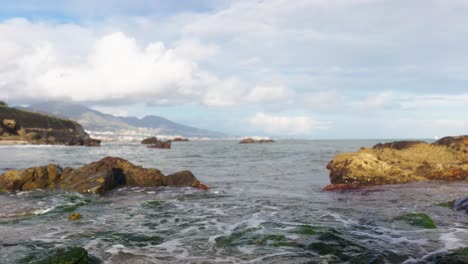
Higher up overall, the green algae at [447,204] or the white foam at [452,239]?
the green algae at [447,204]

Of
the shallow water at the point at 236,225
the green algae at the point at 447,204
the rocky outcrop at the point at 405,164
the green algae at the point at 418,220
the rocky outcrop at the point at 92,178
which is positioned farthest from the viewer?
the rocky outcrop at the point at 405,164

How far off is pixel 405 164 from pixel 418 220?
40.1 feet

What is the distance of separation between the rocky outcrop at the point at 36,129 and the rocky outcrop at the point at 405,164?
8912 centimetres

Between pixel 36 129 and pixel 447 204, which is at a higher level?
pixel 36 129

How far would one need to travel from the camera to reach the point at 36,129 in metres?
118

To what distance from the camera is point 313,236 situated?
10008mm

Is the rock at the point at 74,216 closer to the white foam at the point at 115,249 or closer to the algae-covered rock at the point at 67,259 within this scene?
the white foam at the point at 115,249

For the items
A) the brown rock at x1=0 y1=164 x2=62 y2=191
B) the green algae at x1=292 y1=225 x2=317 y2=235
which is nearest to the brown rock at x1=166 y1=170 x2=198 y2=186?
the brown rock at x1=0 y1=164 x2=62 y2=191

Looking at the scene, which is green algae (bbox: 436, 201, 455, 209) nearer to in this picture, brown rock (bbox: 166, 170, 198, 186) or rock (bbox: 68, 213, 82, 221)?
brown rock (bbox: 166, 170, 198, 186)

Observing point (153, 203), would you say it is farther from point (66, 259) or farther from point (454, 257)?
point (454, 257)

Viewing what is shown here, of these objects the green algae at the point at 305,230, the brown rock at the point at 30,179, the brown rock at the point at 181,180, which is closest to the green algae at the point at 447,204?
the green algae at the point at 305,230

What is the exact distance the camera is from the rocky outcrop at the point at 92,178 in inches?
726

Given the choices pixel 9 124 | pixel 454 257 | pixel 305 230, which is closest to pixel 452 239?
pixel 454 257

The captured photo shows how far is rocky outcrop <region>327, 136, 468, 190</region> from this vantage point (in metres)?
20.3
